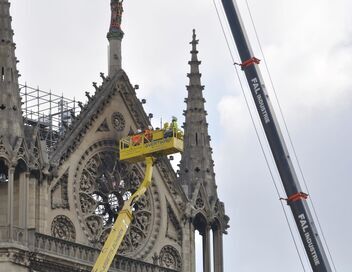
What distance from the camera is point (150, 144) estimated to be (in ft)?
227

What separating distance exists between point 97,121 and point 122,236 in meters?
6.26

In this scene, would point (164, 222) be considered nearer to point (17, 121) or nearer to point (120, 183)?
point (120, 183)

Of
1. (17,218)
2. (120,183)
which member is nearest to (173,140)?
(120,183)

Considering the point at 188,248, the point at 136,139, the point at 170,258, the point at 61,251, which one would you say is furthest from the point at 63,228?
the point at 188,248

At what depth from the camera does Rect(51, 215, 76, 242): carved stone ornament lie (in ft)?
217

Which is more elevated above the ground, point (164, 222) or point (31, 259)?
point (164, 222)

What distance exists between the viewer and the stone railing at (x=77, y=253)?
212 ft

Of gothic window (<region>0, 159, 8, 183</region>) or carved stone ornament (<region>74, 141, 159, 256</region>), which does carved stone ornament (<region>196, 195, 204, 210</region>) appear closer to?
carved stone ornament (<region>74, 141, 159, 256</region>)

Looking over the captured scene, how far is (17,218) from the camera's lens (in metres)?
64.1

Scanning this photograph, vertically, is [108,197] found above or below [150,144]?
below

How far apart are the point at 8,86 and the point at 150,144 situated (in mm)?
7703

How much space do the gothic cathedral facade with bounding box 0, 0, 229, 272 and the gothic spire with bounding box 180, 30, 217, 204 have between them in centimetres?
5

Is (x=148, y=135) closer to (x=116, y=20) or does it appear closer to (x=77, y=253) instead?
(x=77, y=253)

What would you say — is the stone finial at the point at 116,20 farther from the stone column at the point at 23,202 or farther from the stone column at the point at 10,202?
the stone column at the point at 10,202
